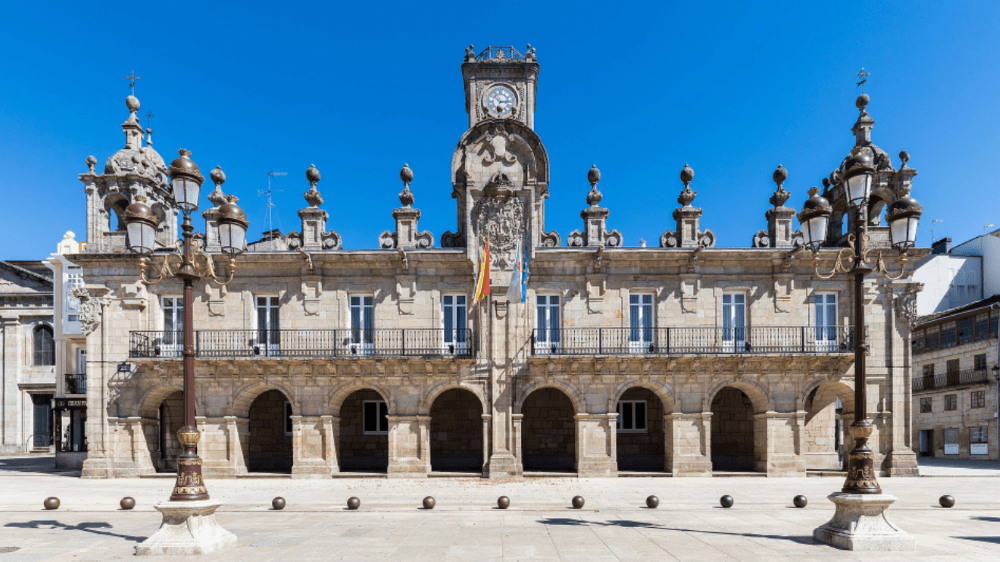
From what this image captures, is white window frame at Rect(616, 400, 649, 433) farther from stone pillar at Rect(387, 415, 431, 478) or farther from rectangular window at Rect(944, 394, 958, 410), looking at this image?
rectangular window at Rect(944, 394, 958, 410)

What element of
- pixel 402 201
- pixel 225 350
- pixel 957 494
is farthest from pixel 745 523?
pixel 225 350

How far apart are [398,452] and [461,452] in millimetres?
3077

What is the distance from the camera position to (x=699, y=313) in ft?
73.3

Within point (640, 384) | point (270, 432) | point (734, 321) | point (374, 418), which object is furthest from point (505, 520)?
point (270, 432)

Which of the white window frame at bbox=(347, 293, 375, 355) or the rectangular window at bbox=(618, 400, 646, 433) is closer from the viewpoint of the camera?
the white window frame at bbox=(347, 293, 375, 355)

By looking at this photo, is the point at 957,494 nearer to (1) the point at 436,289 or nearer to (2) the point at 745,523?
(2) the point at 745,523

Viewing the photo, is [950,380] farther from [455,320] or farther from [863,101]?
[455,320]

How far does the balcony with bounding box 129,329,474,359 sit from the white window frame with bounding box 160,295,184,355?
4 cm

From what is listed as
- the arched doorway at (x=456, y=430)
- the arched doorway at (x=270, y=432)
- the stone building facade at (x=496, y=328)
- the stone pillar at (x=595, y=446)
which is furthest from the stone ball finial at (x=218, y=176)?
the stone pillar at (x=595, y=446)

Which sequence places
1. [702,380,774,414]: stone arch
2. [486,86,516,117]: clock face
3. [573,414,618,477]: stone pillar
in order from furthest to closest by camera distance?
[486,86,516,117]: clock face → [702,380,774,414]: stone arch → [573,414,618,477]: stone pillar

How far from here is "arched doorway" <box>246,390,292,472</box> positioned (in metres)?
23.7

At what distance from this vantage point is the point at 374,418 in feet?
78.8

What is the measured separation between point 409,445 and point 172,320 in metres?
10.0

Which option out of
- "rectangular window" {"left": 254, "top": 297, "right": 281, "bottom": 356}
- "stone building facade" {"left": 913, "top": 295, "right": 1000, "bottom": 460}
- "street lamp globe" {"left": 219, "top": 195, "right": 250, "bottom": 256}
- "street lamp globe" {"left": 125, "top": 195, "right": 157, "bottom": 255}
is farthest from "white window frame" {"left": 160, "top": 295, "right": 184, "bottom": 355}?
"stone building facade" {"left": 913, "top": 295, "right": 1000, "bottom": 460}
